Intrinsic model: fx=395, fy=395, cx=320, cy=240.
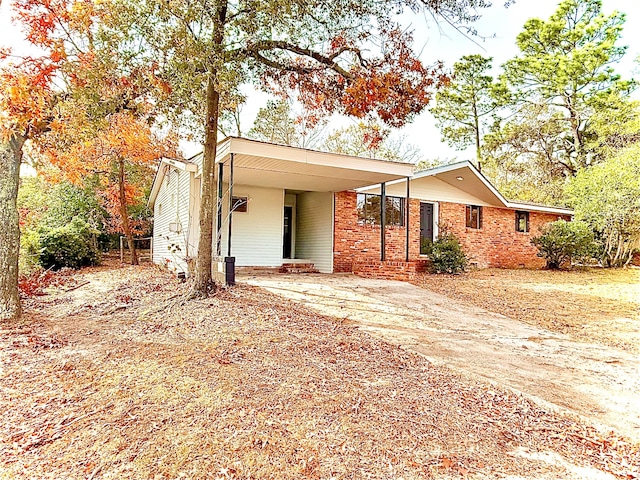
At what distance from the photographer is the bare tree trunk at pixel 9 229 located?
19.3 feet

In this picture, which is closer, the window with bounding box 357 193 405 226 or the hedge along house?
the hedge along house

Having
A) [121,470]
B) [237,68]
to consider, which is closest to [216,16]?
[237,68]

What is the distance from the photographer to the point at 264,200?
1202 cm

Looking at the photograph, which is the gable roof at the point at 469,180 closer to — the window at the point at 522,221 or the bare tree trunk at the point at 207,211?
the window at the point at 522,221

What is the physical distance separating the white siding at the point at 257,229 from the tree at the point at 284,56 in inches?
158

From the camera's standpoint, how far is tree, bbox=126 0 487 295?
6055 millimetres

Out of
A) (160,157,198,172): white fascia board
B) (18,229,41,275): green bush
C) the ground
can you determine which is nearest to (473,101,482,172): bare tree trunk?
(160,157,198,172): white fascia board

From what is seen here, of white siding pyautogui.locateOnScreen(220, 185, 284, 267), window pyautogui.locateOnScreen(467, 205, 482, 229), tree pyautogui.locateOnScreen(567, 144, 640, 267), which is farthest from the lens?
window pyautogui.locateOnScreen(467, 205, 482, 229)

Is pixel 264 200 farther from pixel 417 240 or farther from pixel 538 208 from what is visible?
pixel 538 208

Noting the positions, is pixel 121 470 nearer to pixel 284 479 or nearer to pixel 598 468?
pixel 284 479

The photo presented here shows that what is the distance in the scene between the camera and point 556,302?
29.8 feet

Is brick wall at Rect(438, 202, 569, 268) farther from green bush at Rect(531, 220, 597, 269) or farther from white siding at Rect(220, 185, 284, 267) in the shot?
white siding at Rect(220, 185, 284, 267)

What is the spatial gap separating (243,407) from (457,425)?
5.71ft

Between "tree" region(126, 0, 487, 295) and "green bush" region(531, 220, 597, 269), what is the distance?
34.2 feet
